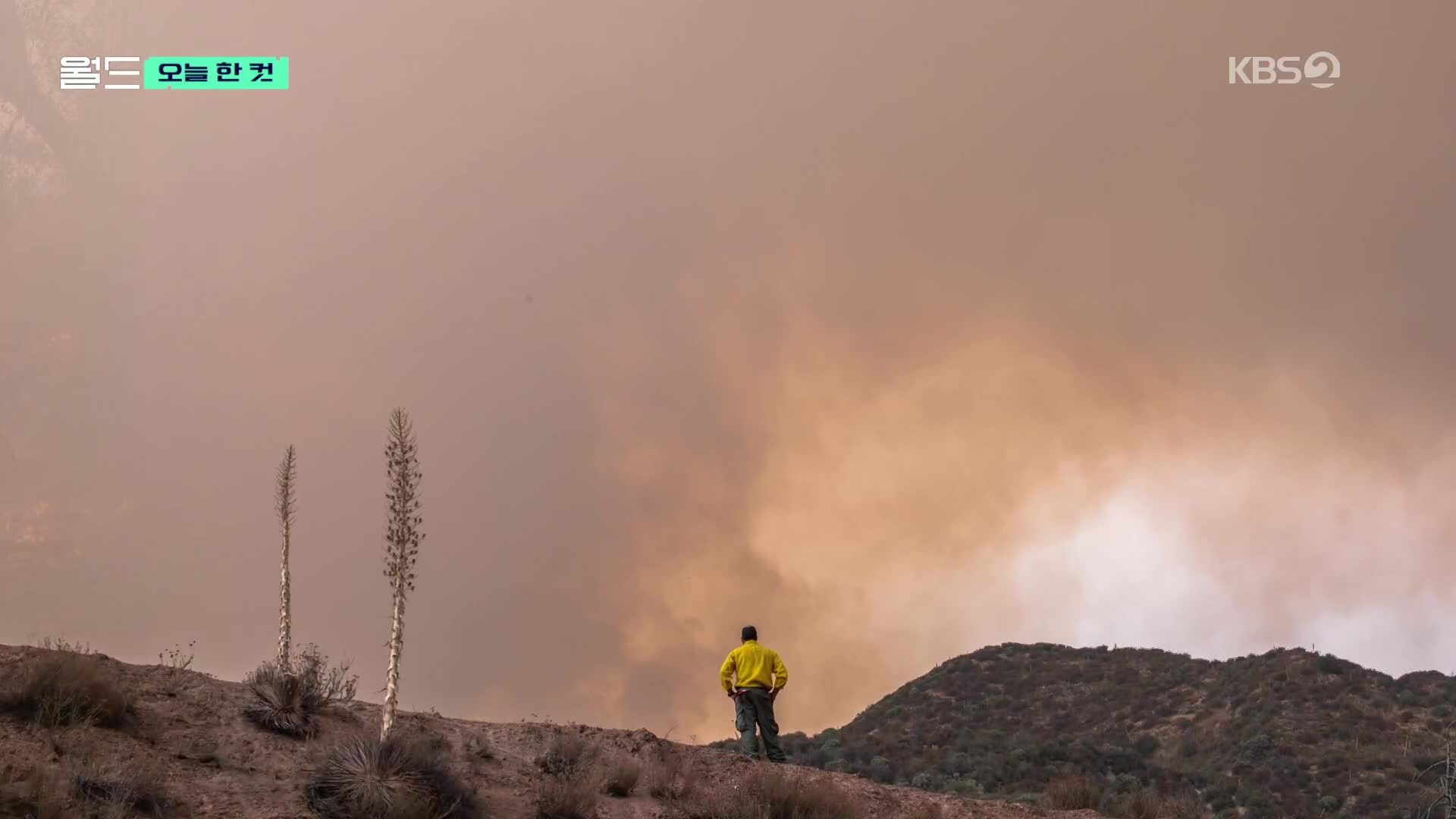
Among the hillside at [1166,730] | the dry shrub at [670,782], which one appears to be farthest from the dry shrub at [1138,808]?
the dry shrub at [670,782]

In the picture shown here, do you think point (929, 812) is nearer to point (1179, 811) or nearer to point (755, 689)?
point (755, 689)

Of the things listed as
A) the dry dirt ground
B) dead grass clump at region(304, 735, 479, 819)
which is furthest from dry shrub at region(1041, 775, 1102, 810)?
dead grass clump at region(304, 735, 479, 819)

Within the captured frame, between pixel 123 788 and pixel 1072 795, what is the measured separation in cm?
1495

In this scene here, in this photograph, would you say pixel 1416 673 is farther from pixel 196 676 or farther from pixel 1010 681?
pixel 196 676

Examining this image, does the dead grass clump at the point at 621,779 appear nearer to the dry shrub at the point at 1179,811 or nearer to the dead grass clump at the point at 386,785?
the dead grass clump at the point at 386,785

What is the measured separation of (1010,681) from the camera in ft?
180

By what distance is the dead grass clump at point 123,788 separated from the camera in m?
11.9

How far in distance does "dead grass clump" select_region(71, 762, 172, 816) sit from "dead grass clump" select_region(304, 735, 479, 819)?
1629 mm

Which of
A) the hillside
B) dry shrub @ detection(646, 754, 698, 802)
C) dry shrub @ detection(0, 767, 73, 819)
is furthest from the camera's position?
the hillside

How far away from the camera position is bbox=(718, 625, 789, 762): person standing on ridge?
18156 millimetres

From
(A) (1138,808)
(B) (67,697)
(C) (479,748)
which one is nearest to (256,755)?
(B) (67,697)

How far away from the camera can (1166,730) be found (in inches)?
1813

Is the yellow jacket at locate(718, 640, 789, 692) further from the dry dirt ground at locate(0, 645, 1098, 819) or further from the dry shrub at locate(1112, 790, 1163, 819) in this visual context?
the dry shrub at locate(1112, 790, 1163, 819)

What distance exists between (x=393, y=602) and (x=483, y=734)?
4581 millimetres
